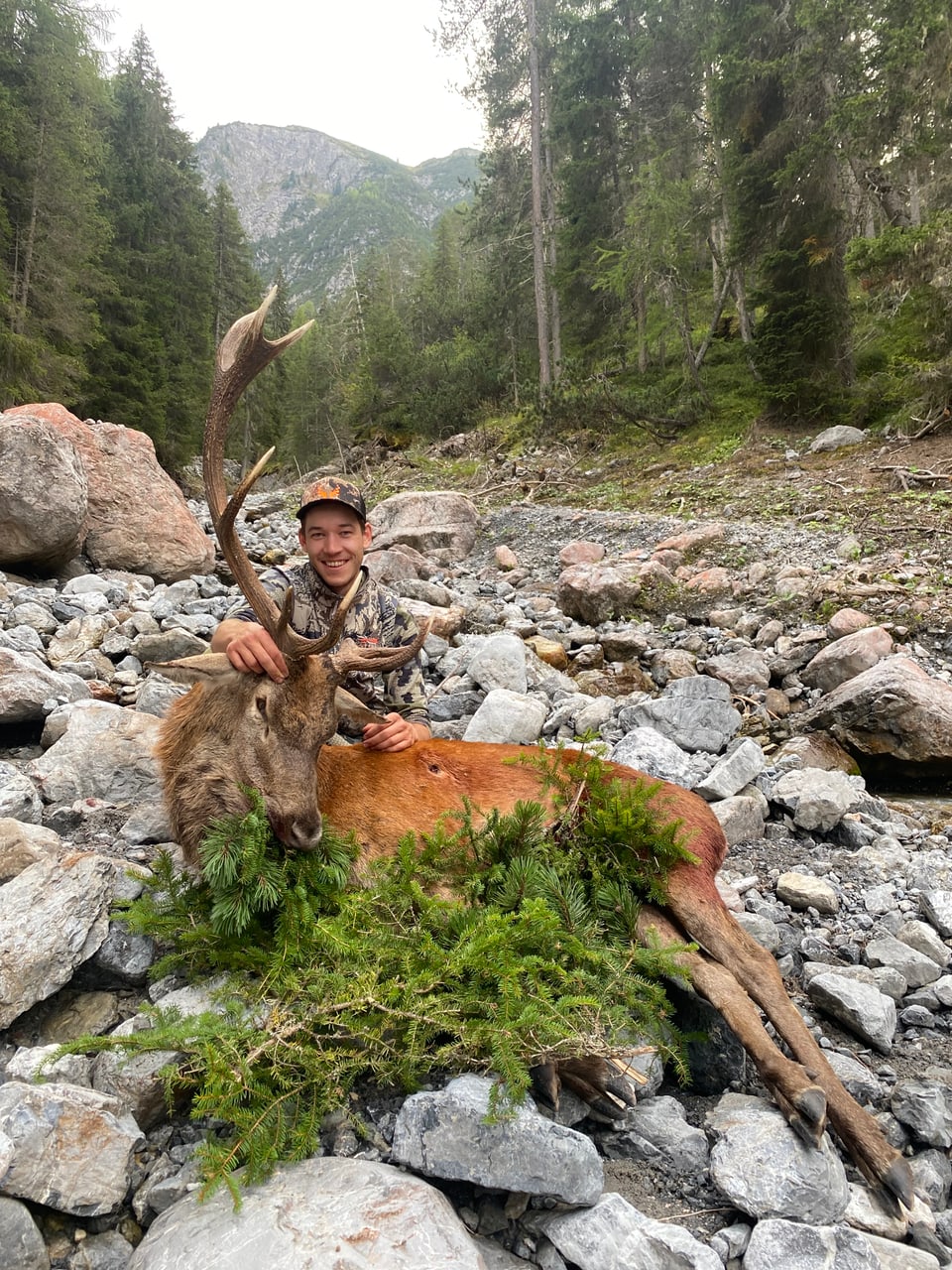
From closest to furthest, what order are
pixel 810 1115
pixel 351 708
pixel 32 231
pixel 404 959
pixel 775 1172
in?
pixel 775 1172, pixel 810 1115, pixel 404 959, pixel 351 708, pixel 32 231

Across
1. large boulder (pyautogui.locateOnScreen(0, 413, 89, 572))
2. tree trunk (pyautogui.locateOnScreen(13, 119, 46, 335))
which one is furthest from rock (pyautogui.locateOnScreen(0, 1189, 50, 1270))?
tree trunk (pyautogui.locateOnScreen(13, 119, 46, 335))

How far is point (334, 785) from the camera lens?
12.3 feet

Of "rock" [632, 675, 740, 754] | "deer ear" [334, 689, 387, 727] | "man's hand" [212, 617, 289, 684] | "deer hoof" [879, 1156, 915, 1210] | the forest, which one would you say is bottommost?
"deer hoof" [879, 1156, 915, 1210]

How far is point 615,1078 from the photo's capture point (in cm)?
273

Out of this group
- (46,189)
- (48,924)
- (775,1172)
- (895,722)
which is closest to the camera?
(775,1172)

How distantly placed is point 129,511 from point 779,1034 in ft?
34.1

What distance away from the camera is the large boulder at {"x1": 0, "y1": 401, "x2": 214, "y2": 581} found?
10086mm

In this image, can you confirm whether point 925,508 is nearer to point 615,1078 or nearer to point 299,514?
point 299,514

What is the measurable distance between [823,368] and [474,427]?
19.0m

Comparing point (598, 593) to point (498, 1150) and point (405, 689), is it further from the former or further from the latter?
point (498, 1150)

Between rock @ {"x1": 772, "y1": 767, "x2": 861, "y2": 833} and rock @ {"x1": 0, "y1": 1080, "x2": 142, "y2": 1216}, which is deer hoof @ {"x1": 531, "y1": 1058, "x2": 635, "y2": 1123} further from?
rock @ {"x1": 772, "y1": 767, "x2": 861, "y2": 833}

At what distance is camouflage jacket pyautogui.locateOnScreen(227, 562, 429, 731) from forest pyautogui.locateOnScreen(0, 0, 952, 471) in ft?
43.9

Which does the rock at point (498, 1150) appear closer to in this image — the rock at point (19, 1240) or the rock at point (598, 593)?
the rock at point (19, 1240)

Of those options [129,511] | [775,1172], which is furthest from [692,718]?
[129,511]
